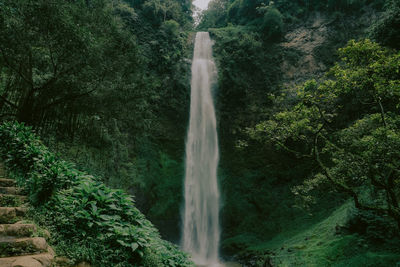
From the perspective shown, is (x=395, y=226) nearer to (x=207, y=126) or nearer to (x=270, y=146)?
(x=270, y=146)

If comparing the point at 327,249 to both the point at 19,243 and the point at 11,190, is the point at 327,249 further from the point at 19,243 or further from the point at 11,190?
the point at 11,190

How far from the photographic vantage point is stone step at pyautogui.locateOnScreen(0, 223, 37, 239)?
2.75 metres

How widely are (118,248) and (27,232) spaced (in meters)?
1.18

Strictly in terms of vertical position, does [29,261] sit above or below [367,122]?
below

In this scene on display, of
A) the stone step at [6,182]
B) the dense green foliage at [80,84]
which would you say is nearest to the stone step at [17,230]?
the stone step at [6,182]

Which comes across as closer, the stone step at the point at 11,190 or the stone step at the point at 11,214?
the stone step at the point at 11,214

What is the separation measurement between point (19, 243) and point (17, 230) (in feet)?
1.09

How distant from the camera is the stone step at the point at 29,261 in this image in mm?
2188

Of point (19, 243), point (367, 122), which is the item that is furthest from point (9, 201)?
point (367, 122)

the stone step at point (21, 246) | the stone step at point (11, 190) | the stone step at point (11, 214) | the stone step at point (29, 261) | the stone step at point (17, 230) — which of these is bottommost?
the stone step at point (29, 261)

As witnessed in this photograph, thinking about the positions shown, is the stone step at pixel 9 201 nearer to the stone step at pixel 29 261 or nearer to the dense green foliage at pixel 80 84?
the stone step at pixel 29 261

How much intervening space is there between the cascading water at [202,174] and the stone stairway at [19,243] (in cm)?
A: 1046

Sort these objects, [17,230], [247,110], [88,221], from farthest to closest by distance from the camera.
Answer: [247,110]
[88,221]
[17,230]

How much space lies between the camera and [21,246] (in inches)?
101
